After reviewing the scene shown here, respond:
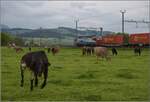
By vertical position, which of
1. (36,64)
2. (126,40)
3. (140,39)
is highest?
(36,64)

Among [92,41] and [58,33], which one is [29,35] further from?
[92,41]

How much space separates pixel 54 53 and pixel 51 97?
3621 cm

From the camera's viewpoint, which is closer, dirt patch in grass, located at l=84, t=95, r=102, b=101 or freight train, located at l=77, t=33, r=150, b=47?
dirt patch in grass, located at l=84, t=95, r=102, b=101

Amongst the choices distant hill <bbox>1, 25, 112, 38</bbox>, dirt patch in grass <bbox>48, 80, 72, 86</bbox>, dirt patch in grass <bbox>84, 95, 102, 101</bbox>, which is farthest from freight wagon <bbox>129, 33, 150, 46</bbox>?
dirt patch in grass <bbox>84, 95, 102, 101</bbox>

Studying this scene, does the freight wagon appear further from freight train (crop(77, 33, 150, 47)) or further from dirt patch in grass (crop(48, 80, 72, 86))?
dirt patch in grass (crop(48, 80, 72, 86))

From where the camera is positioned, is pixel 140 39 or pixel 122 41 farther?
pixel 122 41

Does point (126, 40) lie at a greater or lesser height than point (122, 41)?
greater

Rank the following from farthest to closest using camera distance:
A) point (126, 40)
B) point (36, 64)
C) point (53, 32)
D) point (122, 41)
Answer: point (53, 32), point (126, 40), point (122, 41), point (36, 64)

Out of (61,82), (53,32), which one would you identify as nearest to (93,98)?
(61,82)

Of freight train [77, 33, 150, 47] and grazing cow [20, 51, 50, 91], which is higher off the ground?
grazing cow [20, 51, 50, 91]

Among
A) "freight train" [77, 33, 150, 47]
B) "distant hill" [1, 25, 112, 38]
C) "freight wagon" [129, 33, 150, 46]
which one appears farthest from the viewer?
"distant hill" [1, 25, 112, 38]

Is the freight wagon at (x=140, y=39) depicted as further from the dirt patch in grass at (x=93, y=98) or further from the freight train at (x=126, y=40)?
the dirt patch in grass at (x=93, y=98)

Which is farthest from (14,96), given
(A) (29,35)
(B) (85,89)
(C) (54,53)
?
(A) (29,35)

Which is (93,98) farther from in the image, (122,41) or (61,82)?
(122,41)
